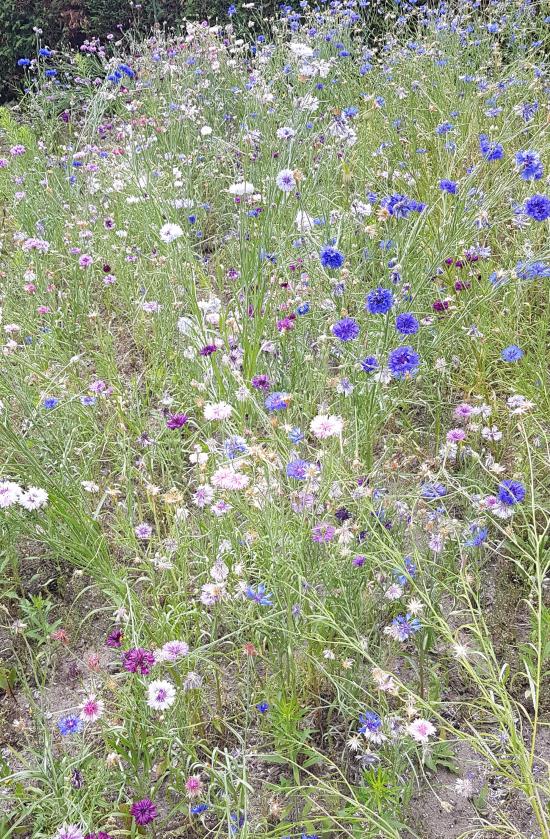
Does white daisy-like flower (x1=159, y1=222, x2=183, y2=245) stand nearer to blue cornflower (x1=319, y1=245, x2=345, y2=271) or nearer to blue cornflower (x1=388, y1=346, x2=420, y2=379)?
blue cornflower (x1=319, y1=245, x2=345, y2=271)

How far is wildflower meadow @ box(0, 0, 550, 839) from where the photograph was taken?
135 centimetres

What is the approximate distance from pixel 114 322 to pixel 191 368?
95cm

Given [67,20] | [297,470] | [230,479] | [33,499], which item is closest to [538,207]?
[297,470]

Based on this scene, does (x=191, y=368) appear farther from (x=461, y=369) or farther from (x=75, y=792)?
(x=75, y=792)

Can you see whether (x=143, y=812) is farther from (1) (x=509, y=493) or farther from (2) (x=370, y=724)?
(1) (x=509, y=493)

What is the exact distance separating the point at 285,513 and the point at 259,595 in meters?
0.25

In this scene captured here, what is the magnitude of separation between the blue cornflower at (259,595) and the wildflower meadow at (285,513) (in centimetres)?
1

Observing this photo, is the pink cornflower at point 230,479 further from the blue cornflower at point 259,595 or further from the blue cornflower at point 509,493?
the blue cornflower at point 509,493

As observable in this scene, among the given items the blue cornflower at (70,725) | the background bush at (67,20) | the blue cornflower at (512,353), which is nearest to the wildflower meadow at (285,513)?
the blue cornflower at (70,725)

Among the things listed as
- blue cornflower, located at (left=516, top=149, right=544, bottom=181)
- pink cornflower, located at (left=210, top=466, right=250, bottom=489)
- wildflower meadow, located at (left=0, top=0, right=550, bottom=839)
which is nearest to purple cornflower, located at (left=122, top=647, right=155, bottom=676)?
wildflower meadow, located at (left=0, top=0, right=550, bottom=839)

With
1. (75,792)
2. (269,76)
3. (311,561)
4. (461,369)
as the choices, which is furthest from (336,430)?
(269,76)

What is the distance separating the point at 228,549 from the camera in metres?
1.53

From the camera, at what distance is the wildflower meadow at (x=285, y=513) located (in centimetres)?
135

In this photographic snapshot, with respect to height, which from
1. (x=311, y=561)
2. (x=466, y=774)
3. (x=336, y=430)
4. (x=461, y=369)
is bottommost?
(x=466, y=774)
